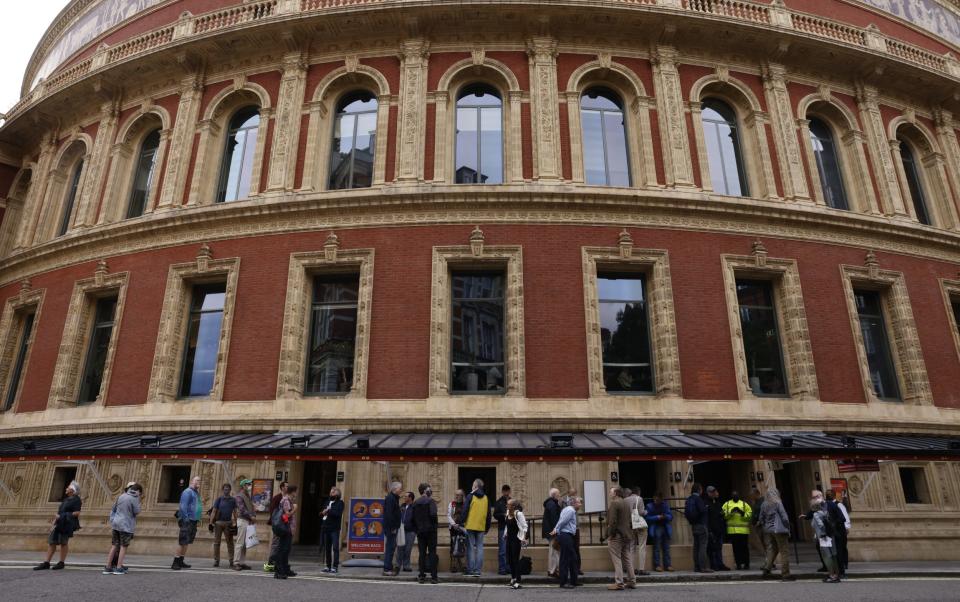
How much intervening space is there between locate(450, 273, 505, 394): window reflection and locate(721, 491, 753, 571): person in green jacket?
19.8 ft

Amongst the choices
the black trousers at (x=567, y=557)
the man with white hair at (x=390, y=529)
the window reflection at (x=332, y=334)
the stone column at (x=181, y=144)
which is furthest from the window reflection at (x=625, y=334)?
the stone column at (x=181, y=144)

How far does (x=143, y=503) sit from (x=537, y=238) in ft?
41.3

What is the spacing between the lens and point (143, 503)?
50.8 feet

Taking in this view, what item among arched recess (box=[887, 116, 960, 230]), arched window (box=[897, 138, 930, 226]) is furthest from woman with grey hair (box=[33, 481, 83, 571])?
arched window (box=[897, 138, 930, 226])

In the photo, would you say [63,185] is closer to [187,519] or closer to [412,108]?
[412,108]

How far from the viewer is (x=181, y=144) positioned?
64.3ft

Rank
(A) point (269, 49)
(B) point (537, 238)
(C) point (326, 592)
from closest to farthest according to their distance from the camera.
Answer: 1. (C) point (326, 592)
2. (B) point (537, 238)
3. (A) point (269, 49)

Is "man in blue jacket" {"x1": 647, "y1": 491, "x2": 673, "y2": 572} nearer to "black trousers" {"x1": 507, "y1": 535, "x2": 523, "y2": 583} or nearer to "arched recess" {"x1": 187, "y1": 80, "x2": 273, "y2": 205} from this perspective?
"black trousers" {"x1": 507, "y1": 535, "x2": 523, "y2": 583}

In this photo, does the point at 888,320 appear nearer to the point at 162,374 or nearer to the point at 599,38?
the point at 599,38

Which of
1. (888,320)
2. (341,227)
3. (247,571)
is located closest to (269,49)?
(341,227)

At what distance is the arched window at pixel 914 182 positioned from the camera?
2102 centimetres

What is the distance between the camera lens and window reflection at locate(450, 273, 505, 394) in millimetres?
15992

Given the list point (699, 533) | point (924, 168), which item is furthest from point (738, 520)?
point (924, 168)

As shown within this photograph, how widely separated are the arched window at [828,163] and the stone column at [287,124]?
1671 centimetres
